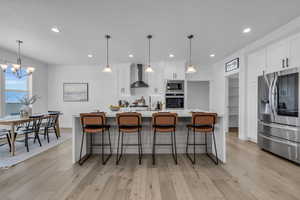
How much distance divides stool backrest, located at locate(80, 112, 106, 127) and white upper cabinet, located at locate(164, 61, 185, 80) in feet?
11.8

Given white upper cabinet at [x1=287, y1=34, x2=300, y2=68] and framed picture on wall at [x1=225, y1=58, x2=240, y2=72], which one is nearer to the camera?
white upper cabinet at [x1=287, y1=34, x2=300, y2=68]

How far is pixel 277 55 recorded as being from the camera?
330 centimetres

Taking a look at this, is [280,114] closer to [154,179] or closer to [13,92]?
[154,179]

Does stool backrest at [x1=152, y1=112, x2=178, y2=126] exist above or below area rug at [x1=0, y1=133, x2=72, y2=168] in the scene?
above

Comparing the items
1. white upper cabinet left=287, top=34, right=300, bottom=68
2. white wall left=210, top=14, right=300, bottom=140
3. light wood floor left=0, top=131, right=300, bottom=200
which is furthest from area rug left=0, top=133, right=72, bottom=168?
white upper cabinet left=287, top=34, right=300, bottom=68

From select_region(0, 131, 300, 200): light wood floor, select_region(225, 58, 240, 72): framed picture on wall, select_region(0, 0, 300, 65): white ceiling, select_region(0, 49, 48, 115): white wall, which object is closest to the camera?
select_region(0, 131, 300, 200): light wood floor

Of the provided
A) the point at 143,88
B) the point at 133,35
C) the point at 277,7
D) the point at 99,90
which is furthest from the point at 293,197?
the point at 99,90

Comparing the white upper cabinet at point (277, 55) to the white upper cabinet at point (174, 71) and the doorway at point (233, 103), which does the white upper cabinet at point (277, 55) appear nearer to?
the doorway at point (233, 103)

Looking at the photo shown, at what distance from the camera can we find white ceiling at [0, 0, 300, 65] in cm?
234

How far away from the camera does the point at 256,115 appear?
3.96 meters

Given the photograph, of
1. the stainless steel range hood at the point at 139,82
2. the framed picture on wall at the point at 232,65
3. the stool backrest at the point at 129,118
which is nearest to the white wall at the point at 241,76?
the framed picture on wall at the point at 232,65

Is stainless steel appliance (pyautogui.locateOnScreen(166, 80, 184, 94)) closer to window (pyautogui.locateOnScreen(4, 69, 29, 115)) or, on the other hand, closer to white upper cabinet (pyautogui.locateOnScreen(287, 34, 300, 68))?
white upper cabinet (pyautogui.locateOnScreen(287, 34, 300, 68))

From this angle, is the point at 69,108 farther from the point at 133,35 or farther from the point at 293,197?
the point at 293,197

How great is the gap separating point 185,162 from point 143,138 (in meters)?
0.99
